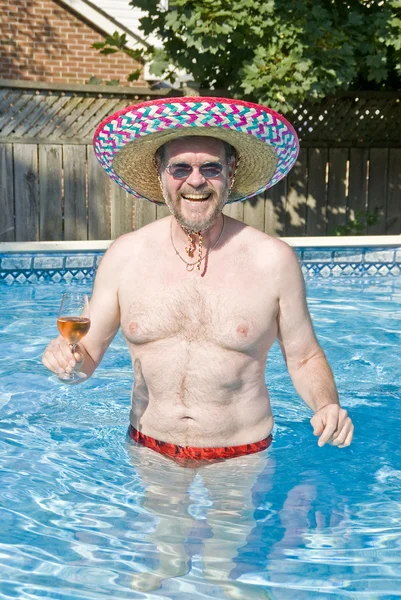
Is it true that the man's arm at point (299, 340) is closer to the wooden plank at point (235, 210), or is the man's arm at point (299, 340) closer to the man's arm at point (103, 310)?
the man's arm at point (103, 310)

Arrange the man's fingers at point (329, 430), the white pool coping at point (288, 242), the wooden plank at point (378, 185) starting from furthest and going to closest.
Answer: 1. the wooden plank at point (378, 185)
2. the white pool coping at point (288, 242)
3. the man's fingers at point (329, 430)

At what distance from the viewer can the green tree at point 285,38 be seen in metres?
9.23

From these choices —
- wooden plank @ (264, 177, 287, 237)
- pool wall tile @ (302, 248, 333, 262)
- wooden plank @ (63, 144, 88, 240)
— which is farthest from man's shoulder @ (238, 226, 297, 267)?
wooden plank @ (264, 177, 287, 237)

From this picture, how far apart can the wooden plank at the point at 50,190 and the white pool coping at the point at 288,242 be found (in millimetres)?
1964

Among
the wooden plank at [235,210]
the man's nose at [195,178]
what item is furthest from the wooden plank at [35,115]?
the man's nose at [195,178]

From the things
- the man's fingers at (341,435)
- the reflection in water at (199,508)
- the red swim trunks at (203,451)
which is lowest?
the reflection in water at (199,508)

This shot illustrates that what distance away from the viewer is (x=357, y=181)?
1155cm

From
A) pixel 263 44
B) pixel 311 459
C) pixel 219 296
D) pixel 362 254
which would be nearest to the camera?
pixel 219 296

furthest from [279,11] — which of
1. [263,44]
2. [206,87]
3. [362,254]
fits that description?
[362,254]

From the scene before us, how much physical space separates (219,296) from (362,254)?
5855mm

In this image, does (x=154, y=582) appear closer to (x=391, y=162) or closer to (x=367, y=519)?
(x=367, y=519)

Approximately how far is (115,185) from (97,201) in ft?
1.07

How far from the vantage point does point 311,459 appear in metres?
4.43

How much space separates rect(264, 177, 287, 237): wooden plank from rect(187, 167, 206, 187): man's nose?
314 inches
